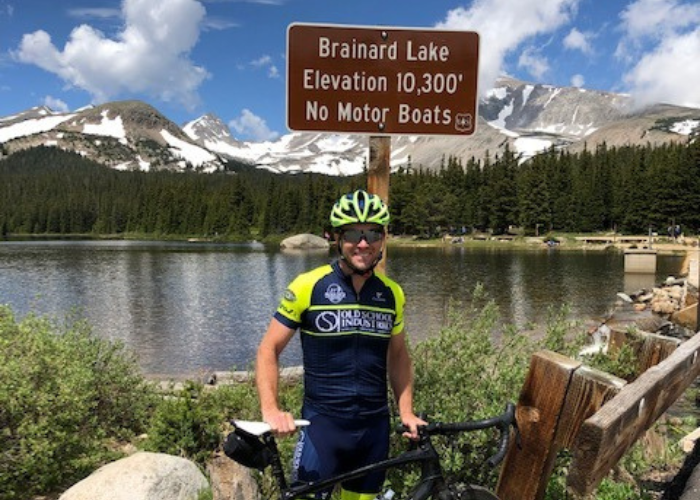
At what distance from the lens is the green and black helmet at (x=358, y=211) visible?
3.84m

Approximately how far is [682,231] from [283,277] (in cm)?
7410

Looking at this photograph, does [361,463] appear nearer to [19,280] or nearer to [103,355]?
[103,355]

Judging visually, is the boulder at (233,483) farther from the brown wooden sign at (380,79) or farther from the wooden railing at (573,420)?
the brown wooden sign at (380,79)

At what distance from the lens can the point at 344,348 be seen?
12.4 ft

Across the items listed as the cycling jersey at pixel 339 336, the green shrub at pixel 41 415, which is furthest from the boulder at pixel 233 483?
the green shrub at pixel 41 415

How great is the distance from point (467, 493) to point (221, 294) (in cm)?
3636


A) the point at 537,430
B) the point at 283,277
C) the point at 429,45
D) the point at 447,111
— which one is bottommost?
the point at 283,277

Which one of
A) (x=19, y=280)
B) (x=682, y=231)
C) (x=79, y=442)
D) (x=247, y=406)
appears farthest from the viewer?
(x=682, y=231)

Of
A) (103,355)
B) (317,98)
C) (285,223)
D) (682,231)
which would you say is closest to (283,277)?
(103,355)

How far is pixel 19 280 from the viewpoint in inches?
1752

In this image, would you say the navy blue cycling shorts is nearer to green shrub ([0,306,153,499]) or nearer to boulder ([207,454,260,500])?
boulder ([207,454,260,500])

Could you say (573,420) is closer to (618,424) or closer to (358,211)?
(618,424)

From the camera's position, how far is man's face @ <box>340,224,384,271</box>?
12.6 feet

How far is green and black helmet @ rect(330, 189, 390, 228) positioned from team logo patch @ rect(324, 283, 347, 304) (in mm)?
413
